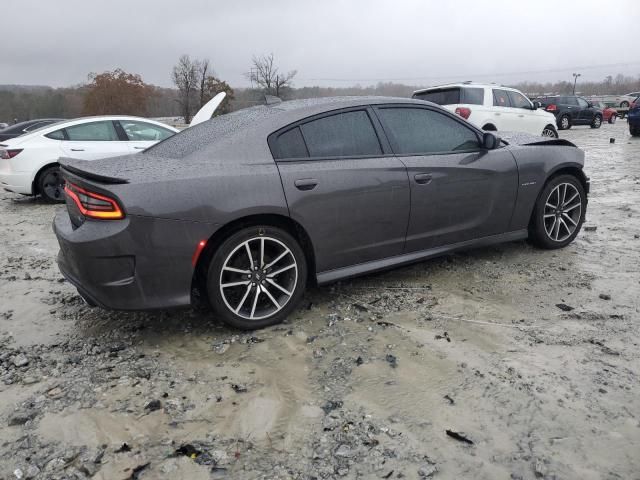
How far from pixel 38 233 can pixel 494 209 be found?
5.57 m

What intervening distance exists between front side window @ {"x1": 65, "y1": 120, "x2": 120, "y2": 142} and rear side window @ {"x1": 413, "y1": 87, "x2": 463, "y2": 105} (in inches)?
269

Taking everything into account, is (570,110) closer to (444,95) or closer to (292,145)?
(444,95)

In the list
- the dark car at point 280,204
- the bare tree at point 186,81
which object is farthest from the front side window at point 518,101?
the bare tree at point 186,81

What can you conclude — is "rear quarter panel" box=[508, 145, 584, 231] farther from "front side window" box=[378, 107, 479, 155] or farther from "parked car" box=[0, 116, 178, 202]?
"parked car" box=[0, 116, 178, 202]

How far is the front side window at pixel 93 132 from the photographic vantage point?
8328 mm

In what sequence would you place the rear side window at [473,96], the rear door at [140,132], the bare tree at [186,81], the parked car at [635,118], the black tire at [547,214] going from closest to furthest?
the black tire at [547,214] → the rear door at [140,132] → the rear side window at [473,96] → the parked car at [635,118] → the bare tree at [186,81]

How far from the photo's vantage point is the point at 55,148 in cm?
819

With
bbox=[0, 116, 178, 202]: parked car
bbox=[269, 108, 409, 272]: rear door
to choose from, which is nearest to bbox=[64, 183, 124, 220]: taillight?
bbox=[269, 108, 409, 272]: rear door

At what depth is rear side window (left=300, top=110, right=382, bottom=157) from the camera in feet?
11.6

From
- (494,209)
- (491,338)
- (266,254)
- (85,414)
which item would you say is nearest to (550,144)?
(494,209)

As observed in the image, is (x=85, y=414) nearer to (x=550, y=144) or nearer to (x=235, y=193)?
(x=235, y=193)

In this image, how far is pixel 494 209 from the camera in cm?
430

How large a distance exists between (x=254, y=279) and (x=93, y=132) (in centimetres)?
640

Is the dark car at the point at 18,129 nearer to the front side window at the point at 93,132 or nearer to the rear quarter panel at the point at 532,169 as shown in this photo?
the front side window at the point at 93,132
